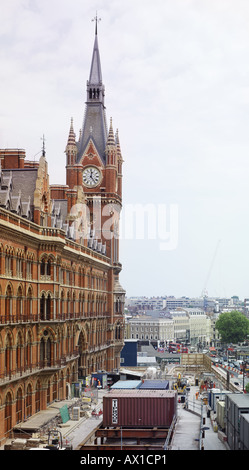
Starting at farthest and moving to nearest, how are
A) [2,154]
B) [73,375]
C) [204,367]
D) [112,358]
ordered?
[204,367] < [112,358] < [73,375] < [2,154]

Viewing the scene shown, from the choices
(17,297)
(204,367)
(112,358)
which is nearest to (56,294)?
(17,297)

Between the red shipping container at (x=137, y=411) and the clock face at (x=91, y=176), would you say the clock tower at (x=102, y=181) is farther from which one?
the red shipping container at (x=137, y=411)

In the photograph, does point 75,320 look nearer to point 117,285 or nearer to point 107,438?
point 107,438

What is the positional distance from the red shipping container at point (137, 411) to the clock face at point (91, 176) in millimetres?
61178

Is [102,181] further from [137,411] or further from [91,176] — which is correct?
[137,411]

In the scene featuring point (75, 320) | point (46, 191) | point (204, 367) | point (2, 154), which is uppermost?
point (2, 154)

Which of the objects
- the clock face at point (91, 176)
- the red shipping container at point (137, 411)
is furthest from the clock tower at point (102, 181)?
the red shipping container at point (137, 411)

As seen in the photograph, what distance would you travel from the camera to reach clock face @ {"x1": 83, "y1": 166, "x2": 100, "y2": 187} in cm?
12194

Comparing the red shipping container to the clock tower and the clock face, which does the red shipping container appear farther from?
the clock face

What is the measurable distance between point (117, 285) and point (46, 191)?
52346 mm

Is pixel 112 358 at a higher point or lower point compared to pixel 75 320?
lower

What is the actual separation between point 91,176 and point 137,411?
63.2 meters

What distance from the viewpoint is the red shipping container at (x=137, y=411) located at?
64938 mm

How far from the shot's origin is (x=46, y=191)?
7306 cm
